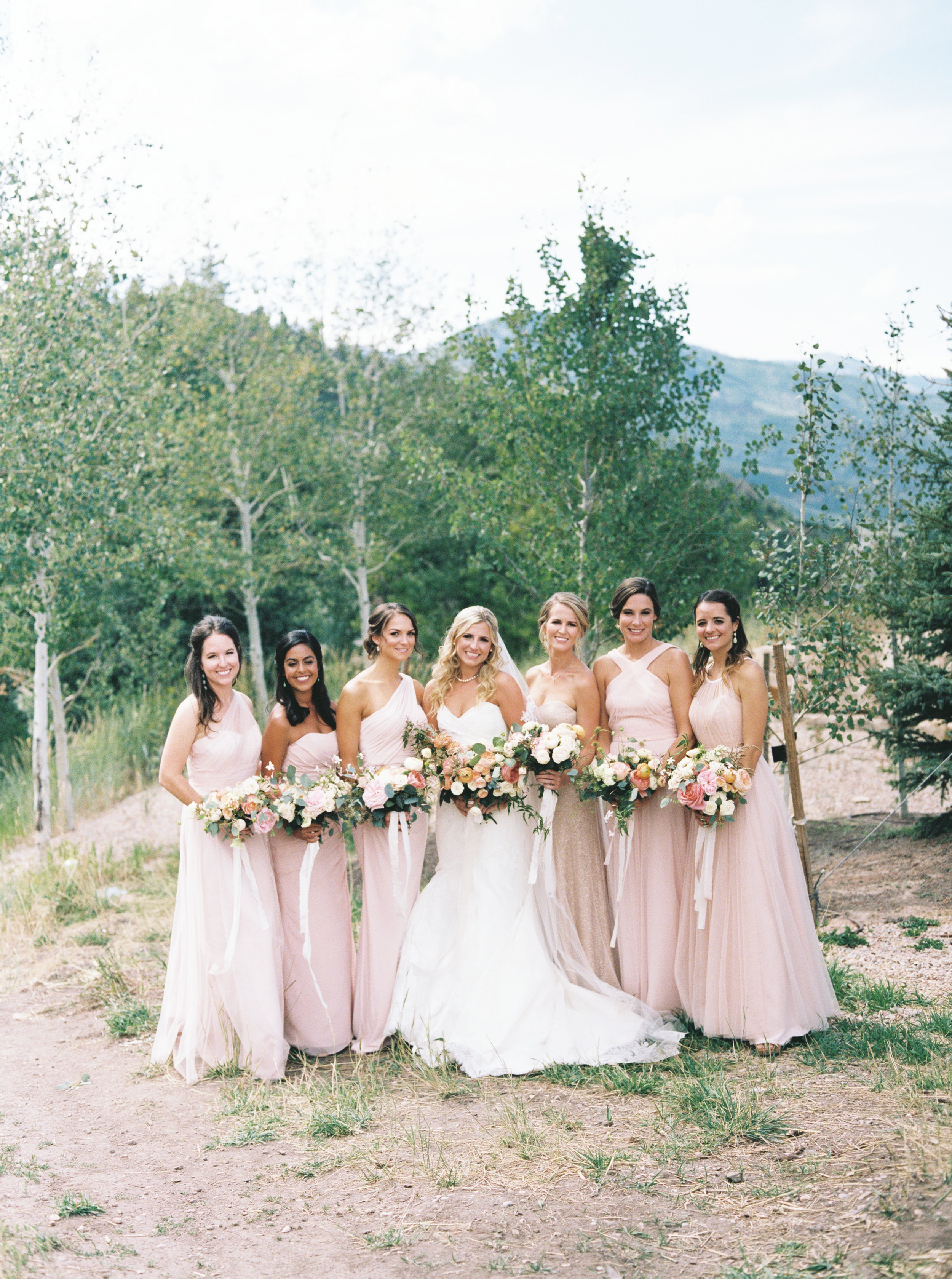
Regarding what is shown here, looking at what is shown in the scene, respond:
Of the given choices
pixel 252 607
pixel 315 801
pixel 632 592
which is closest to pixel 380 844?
pixel 315 801

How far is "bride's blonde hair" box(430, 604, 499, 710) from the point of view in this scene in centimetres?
589

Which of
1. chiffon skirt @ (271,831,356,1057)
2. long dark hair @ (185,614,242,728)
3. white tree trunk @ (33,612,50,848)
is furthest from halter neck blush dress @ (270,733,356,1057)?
white tree trunk @ (33,612,50,848)

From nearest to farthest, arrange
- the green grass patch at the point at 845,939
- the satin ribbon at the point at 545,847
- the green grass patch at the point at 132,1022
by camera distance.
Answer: the satin ribbon at the point at 545,847 < the green grass patch at the point at 132,1022 < the green grass patch at the point at 845,939

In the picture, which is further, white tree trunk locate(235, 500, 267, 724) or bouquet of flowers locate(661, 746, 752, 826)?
white tree trunk locate(235, 500, 267, 724)

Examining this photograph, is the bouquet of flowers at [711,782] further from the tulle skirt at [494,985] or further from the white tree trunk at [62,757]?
the white tree trunk at [62,757]

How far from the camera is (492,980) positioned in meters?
5.70

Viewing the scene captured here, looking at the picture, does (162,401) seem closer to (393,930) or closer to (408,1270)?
(393,930)

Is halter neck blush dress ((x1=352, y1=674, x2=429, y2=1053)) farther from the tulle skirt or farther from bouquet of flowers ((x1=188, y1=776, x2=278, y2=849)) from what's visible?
bouquet of flowers ((x1=188, y1=776, x2=278, y2=849))

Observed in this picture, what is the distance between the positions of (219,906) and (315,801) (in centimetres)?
81

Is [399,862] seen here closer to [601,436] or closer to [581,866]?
[581,866]

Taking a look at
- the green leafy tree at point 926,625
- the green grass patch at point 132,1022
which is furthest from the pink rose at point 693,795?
the green leafy tree at point 926,625

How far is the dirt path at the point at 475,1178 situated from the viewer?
3.71 m

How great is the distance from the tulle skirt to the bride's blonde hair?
2.12ft

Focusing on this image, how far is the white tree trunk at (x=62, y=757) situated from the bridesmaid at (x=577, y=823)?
8940 millimetres
